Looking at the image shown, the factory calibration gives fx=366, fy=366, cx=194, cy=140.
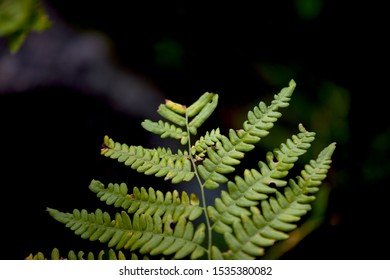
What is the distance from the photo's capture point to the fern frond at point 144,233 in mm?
854

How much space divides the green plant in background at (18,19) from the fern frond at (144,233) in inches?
19.7

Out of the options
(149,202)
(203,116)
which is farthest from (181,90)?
(149,202)

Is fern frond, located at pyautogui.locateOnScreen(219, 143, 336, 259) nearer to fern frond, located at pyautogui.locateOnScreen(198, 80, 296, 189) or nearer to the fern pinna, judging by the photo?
the fern pinna

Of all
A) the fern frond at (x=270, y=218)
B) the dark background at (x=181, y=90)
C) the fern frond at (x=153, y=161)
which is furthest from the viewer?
the dark background at (x=181, y=90)

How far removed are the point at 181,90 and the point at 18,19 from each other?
1265 millimetres

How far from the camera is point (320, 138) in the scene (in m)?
1.91

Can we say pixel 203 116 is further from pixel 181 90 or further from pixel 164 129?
pixel 181 90

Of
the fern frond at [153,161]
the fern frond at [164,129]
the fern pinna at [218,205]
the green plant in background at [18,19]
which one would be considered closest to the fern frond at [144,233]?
the fern pinna at [218,205]

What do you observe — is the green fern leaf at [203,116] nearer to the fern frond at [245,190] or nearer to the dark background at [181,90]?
the fern frond at [245,190]

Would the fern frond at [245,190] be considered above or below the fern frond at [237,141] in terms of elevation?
below

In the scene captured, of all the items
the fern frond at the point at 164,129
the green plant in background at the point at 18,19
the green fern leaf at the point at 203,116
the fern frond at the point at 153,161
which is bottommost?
the fern frond at the point at 153,161

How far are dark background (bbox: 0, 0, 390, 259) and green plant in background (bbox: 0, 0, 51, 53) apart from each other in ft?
3.56

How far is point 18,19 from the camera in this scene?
3.31ft

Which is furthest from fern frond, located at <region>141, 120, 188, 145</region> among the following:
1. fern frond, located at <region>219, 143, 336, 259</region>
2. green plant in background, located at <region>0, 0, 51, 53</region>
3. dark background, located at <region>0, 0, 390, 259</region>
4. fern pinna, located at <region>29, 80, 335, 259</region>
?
dark background, located at <region>0, 0, 390, 259</region>
